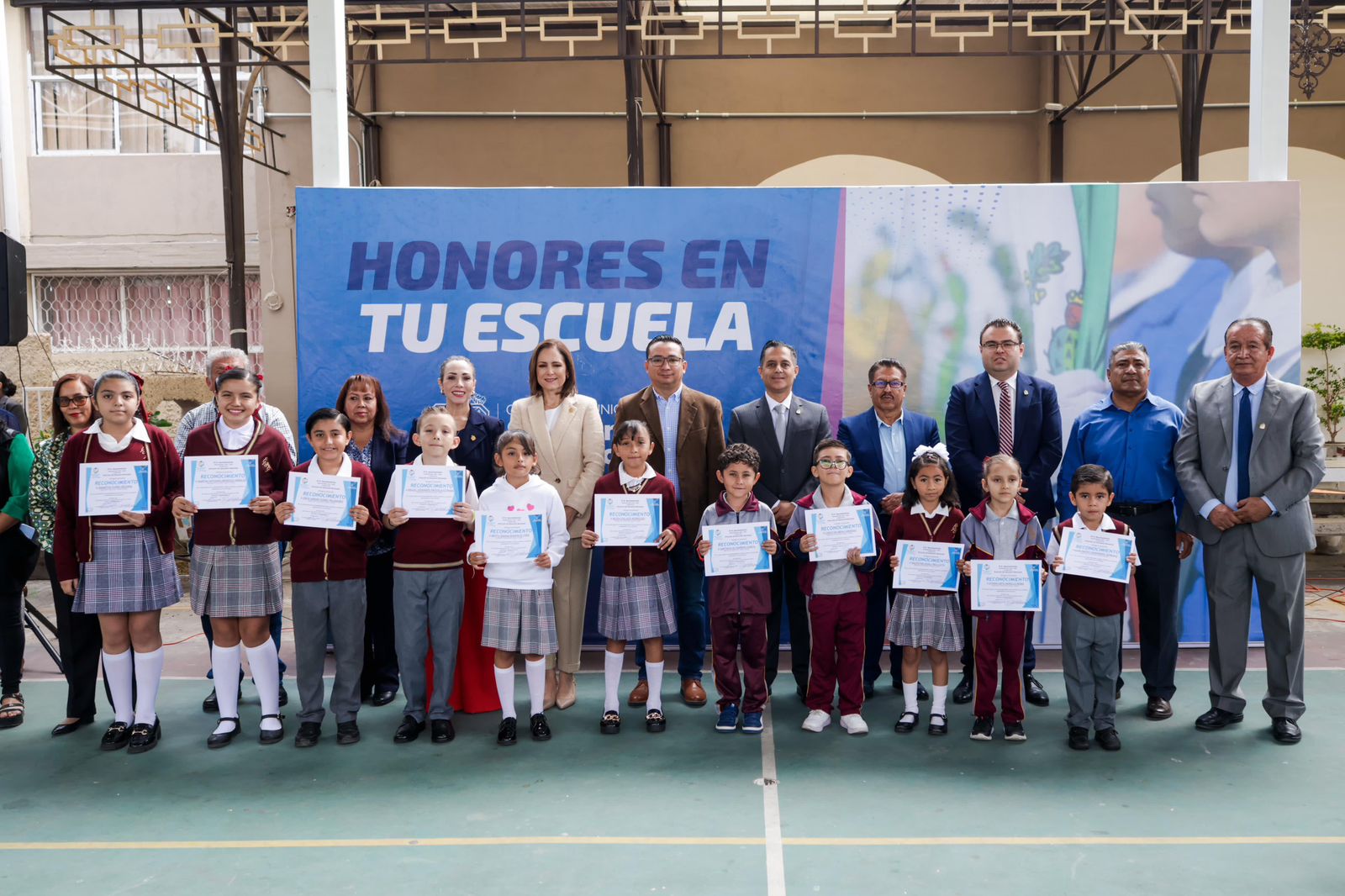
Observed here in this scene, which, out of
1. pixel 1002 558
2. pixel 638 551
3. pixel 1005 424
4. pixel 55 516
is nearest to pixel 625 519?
pixel 638 551

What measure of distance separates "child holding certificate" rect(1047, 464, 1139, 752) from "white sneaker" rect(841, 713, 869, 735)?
843 millimetres

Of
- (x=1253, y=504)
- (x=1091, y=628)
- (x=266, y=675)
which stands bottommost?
(x=266, y=675)

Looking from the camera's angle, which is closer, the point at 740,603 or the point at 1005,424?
the point at 740,603

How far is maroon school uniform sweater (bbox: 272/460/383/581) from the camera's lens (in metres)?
4.18

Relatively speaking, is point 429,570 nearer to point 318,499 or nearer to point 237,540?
point 318,499

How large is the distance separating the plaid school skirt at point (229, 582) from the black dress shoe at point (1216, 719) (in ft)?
13.3

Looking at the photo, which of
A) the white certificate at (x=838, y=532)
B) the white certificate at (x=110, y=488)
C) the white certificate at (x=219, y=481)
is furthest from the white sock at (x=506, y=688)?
the white certificate at (x=110, y=488)

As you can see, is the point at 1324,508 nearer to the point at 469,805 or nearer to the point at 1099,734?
the point at 1099,734

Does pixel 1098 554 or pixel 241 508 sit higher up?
pixel 241 508

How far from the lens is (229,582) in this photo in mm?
4152

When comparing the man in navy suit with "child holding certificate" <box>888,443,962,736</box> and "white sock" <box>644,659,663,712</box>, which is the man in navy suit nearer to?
"child holding certificate" <box>888,443,962,736</box>

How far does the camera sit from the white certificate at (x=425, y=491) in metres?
4.22

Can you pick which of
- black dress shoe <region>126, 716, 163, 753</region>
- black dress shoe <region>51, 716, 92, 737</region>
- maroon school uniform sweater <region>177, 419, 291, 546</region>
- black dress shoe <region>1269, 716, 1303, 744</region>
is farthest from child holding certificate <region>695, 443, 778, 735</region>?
black dress shoe <region>51, 716, 92, 737</region>

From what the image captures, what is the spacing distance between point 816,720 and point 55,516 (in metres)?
3.44
